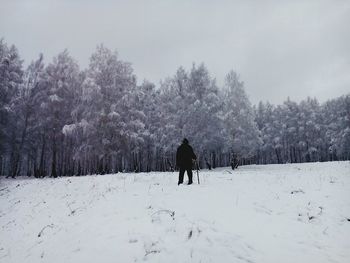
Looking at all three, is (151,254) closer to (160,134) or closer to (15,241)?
(15,241)

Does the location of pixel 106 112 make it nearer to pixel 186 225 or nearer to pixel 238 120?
pixel 238 120

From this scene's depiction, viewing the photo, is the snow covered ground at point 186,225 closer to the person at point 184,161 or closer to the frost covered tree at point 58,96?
the person at point 184,161

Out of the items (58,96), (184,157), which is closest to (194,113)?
(58,96)

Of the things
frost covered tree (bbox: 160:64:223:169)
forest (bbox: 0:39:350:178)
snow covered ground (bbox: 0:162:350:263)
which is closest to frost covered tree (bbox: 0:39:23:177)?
forest (bbox: 0:39:350:178)

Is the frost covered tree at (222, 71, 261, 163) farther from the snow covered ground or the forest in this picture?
the snow covered ground

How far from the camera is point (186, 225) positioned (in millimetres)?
9352

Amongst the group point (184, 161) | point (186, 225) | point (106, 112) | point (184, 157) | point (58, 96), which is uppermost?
point (58, 96)

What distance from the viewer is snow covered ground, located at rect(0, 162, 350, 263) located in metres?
8.18

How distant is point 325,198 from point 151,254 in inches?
356

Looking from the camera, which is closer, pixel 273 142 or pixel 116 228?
pixel 116 228

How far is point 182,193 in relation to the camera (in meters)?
13.3

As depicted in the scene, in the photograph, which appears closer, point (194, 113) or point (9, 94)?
point (9, 94)

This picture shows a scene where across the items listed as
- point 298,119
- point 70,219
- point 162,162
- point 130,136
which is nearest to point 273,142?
point 298,119

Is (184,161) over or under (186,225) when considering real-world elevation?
over
